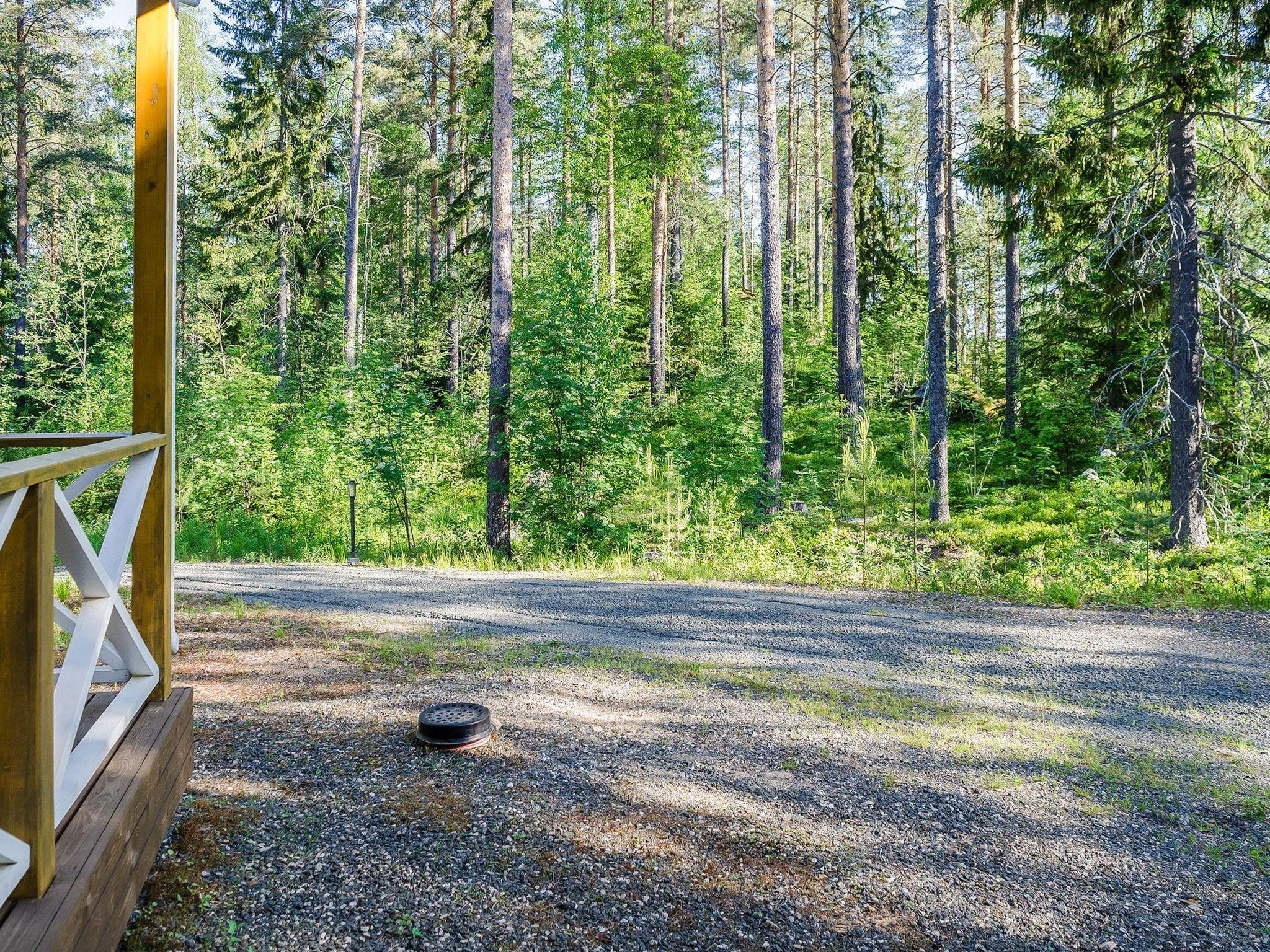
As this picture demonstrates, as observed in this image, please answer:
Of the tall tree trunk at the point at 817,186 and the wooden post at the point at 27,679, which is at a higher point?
the tall tree trunk at the point at 817,186

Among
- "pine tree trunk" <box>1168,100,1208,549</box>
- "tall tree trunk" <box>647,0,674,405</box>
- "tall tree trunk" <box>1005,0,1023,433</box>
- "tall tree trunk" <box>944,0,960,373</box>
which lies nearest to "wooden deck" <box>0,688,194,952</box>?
"pine tree trunk" <box>1168,100,1208,549</box>

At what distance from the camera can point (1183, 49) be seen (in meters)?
8.66

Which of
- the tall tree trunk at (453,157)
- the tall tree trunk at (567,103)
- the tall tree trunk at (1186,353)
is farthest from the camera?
the tall tree trunk at (453,157)

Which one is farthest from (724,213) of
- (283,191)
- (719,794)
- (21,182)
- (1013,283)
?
(719,794)

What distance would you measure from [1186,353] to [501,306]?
848 cm

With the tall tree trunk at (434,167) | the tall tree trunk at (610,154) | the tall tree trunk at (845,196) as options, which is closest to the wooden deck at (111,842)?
the tall tree trunk at (845,196)

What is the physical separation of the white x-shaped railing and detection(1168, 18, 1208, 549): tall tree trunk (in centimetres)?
1004

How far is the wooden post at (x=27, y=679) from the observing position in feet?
5.22

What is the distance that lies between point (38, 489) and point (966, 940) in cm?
282

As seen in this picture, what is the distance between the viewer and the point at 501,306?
10.7m

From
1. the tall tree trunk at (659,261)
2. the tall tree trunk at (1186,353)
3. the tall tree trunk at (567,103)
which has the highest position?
the tall tree trunk at (567,103)

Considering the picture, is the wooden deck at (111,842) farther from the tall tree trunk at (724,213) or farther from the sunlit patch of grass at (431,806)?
the tall tree trunk at (724,213)

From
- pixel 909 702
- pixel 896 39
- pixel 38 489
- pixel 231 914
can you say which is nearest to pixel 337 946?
pixel 231 914

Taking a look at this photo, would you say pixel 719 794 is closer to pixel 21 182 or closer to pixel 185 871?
pixel 185 871
